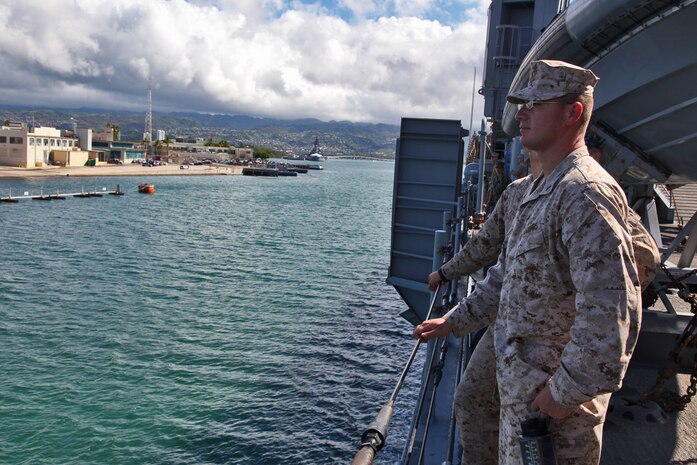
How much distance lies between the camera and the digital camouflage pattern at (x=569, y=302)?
2232mm

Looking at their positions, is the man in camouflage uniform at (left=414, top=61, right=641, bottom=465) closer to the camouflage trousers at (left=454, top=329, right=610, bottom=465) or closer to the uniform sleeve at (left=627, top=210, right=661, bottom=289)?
the camouflage trousers at (left=454, top=329, right=610, bottom=465)

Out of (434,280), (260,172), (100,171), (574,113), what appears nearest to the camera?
(574,113)

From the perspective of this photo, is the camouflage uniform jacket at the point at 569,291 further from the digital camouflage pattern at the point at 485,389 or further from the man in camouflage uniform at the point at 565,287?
the digital camouflage pattern at the point at 485,389

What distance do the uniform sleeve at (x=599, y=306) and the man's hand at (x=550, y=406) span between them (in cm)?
5

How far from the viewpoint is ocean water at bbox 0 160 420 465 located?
13234mm

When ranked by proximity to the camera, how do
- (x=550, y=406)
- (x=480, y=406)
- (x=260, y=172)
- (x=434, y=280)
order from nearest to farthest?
(x=550, y=406) < (x=480, y=406) < (x=434, y=280) < (x=260, y=172)

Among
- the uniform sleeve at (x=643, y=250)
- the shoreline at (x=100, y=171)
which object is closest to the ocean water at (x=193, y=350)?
the uniform sleeve at (x=643, y=250)

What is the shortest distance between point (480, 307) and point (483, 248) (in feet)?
1.77

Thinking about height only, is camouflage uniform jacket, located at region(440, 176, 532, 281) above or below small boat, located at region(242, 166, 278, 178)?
above

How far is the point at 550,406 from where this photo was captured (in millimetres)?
2385

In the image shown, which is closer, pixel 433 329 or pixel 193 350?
pixel 433 329

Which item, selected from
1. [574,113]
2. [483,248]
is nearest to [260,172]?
[483,248]

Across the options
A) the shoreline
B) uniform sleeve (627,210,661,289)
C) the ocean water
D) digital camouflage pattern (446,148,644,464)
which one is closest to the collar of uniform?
digital camouflage pattern (446,148,644,464)

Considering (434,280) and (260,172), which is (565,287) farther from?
(260,172)
